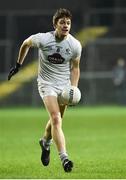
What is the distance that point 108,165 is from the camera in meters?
12.7

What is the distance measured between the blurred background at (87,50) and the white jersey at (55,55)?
74.2 ft

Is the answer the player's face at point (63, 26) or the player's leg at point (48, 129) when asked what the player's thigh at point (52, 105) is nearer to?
the player's leg at point (48, 129)

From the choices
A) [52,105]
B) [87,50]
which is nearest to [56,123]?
[52,105]

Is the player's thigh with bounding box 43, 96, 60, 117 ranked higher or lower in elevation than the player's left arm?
lower

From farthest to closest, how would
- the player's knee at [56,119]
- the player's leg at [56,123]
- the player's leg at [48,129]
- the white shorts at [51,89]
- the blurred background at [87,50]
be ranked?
the blurred background at [87,50]
the player's leg at [48,129]
the white shorts at [51,89]
the player's knee at [56,119]
the player's leg at [56,123]

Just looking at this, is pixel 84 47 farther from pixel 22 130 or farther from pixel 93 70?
pixel 22 130

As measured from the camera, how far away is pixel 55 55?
1193 cm

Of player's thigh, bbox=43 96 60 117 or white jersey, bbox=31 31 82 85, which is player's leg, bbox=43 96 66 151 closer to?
player's thigh, bbox=43 96 60 117

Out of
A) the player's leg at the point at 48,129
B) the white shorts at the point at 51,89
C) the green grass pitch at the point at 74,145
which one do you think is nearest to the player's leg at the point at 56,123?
Result: the white shorts at the point at 51,89

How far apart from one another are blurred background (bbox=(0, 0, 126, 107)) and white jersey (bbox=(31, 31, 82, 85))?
22.6m

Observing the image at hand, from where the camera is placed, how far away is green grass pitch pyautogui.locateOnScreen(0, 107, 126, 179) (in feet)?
38.5

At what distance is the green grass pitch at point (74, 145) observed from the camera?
11.7 meters

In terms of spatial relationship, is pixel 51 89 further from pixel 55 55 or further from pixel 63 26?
pixel 63 26

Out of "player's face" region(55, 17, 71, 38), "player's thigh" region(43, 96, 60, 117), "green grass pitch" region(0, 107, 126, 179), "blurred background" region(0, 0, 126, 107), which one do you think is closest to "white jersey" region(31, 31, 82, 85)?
"player's face" region(55, 17, 71, 38)
